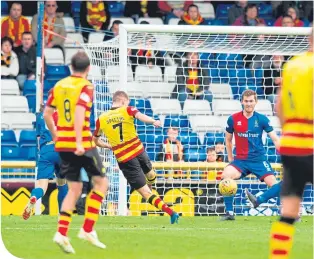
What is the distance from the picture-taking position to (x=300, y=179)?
9.37m

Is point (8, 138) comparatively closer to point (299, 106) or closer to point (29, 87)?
point (29, 87)

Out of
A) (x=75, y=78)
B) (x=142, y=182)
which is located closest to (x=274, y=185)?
(x=142, y=182)

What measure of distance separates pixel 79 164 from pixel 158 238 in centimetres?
160

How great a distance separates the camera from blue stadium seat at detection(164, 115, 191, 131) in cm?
1909

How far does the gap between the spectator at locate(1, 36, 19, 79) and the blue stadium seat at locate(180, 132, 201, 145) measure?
4033 millimetres

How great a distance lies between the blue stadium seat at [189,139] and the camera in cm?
1912

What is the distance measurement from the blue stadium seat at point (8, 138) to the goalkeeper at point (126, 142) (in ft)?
19.5

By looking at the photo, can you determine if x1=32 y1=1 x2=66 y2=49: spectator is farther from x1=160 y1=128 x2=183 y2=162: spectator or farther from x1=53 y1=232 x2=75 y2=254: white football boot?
x1=53 y1=232 x2=75 y2=254: white football boot

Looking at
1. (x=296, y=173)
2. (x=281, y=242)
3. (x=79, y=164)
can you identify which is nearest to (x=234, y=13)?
(x=79, y=164)

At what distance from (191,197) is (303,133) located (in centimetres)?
851

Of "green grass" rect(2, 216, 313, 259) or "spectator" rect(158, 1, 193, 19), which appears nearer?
"green grass" rect(2, 216, 313, 259)

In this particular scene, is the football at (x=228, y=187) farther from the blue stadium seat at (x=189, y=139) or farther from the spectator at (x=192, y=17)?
the spectator at (x=192, y=17)

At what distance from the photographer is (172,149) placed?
18.3 metres

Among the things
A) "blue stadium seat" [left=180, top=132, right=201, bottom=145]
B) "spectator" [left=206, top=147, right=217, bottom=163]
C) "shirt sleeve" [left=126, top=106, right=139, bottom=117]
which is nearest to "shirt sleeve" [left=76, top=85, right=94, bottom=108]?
"shirt sleeve" [left=126, top=106, right=139, bottom=117]
